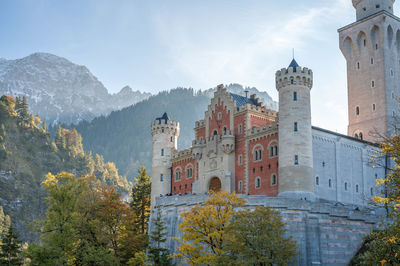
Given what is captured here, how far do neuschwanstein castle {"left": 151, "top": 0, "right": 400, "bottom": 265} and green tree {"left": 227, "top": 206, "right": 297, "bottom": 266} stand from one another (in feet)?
Answer: 18.4

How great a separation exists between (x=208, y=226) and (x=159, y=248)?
9.88 meters

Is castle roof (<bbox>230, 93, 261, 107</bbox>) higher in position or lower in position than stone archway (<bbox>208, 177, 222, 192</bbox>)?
higher

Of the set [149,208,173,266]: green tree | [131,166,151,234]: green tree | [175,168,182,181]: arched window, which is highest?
[175,168,182,181]: arched window

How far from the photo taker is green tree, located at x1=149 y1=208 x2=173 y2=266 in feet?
175

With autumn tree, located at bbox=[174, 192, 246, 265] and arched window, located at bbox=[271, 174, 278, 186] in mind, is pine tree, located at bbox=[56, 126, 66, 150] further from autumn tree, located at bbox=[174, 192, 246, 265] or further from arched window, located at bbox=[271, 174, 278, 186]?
autumn tree, located at bbox=[174, 192, 246, 265]

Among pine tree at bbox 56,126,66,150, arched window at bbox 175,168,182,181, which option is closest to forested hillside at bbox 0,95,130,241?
pine tree at bbox 56,126,66,150

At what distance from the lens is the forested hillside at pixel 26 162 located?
145m

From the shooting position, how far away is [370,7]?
8088 centimetres

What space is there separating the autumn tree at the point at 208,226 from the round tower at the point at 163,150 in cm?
3002

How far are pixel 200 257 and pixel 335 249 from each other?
44.5 feet

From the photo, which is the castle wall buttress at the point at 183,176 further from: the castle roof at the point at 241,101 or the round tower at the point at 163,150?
the castle roof at the point at 241,101

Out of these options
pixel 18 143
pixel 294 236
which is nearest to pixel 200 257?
pixel 294 236

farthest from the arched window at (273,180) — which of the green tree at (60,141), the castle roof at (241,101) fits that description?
the green tree at (60,141)

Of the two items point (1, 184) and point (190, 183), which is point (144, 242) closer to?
point (190, 183)
